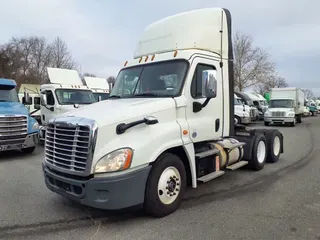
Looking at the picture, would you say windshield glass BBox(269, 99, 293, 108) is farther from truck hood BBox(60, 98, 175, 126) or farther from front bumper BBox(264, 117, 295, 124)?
truck hood BBox(60, 98, 175, 126)

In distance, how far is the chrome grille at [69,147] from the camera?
155 inches

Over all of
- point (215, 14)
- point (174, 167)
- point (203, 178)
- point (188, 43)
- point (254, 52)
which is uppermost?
point (254, 52)

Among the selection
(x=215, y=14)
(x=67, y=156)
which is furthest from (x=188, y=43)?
(x=67, y=156)

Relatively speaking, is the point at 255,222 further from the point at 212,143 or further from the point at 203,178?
the point at 212,143

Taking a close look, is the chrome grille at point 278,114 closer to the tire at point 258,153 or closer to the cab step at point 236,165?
the tire at point 258,153

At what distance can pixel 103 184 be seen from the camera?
12.5 ft

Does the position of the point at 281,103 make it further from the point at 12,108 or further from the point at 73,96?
the point at 12,108

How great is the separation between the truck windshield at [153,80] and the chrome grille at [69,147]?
1426 millimetres

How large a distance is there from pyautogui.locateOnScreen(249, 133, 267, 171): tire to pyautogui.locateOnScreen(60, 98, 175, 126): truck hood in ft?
11.7

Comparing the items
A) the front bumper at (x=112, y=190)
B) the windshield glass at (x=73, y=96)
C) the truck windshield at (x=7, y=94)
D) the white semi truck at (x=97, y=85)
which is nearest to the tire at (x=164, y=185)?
the front bumper at (x=112, y=190)

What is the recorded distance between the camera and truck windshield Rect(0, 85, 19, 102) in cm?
1035

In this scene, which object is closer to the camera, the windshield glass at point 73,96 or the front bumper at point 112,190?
the front bumper at point 112,190

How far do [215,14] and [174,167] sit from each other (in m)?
3.28

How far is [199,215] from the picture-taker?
14.8 feet
